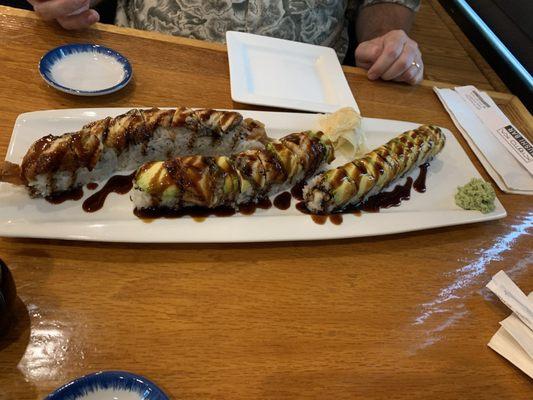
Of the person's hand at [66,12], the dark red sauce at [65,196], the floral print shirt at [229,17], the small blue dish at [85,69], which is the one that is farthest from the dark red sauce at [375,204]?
the person's hand at [66,12]

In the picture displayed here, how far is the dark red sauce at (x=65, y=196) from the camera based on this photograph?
1.29 metres

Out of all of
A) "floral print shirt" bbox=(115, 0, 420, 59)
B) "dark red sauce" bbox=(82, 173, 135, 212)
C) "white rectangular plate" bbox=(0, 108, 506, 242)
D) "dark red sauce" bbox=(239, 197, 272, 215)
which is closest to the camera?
"white rectangular plate" bbox=(0, 108, 506, 242)

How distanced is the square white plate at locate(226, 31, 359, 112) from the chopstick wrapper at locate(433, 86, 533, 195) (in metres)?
0.59

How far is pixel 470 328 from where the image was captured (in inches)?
52.2

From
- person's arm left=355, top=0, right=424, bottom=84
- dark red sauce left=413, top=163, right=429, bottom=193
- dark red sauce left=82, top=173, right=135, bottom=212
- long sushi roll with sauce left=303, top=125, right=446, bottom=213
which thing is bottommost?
dark red sauce left=82, top=173, right=135, bottom=212

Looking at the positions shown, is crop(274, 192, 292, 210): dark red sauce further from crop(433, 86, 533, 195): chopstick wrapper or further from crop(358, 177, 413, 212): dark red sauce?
crop(433, 86, 533, 195): chopstick wrapper

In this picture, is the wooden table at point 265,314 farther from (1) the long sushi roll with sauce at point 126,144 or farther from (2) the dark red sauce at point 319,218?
(1) the long sushi roll with sauce at point 126,144

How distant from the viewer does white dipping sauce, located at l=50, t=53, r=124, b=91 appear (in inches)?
66.2

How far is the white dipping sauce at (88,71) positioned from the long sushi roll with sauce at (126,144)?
0.33 meters

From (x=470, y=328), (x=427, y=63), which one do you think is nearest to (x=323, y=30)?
(x=427, y=63)

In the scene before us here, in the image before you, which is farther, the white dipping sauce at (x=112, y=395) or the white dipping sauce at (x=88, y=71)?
the white dipping sauce at (x=88, y=71)

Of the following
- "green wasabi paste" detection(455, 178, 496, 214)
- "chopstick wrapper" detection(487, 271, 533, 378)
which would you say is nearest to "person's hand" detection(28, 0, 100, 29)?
"green wasabi paste" detection(455, 178, 496, 214)

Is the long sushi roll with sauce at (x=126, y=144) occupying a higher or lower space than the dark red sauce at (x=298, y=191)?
higher

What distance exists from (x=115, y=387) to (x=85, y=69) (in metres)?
1.29
